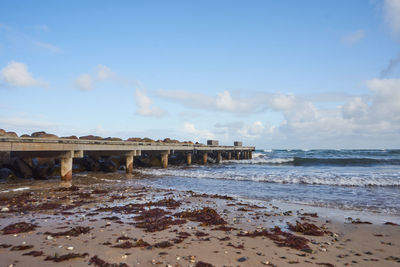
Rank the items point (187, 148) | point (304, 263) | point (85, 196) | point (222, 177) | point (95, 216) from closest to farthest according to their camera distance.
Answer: point (304, 263) < point (95, 216) < point (85, 196) < point (222, 177) < point (187, 148)

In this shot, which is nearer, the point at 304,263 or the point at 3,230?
the point at 304,263

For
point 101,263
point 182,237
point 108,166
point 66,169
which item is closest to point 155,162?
point 108,166

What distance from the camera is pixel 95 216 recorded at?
8695 mm

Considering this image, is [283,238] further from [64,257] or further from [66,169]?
[66,169]

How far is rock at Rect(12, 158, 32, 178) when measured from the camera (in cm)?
2036

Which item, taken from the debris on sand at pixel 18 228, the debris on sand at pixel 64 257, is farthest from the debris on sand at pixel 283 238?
the debris on sand at pixel 18 228

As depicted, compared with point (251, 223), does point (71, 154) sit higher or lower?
higher

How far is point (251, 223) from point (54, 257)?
5.63 metres

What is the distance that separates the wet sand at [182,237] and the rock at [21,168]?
11621mm

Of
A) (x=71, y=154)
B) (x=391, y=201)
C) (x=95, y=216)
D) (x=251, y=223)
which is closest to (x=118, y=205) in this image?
(x=95, y=216)

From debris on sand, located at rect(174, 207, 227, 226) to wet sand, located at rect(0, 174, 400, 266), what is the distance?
36 mm

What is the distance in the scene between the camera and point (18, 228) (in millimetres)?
6938

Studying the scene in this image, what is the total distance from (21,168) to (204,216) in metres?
19.0

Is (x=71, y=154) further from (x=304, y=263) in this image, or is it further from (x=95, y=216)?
(x=304, y=263)
